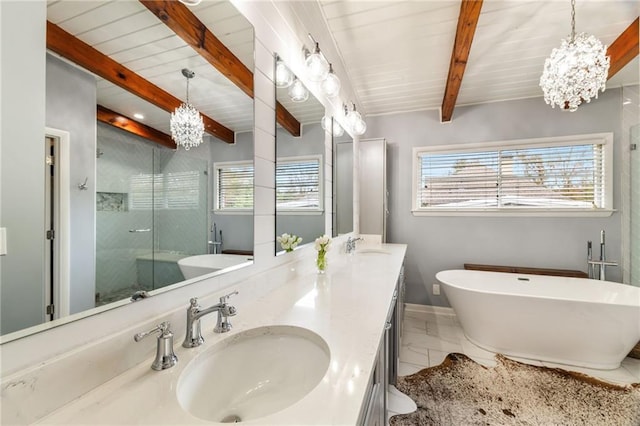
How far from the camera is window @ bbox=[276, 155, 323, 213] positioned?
5.09 feet

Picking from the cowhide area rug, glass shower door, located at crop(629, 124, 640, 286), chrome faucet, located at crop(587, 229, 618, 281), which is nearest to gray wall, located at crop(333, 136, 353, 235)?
the cowhide area rug

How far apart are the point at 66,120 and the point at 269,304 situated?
916 millimetres

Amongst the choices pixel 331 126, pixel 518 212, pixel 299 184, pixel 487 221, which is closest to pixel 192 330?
pixel 299 184

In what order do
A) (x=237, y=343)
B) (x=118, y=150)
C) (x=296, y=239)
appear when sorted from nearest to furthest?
1. (x=118, y=150)
2. (x=237, y=343)
3. (x=296, y=239)

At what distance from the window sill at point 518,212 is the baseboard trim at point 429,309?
1.14 m

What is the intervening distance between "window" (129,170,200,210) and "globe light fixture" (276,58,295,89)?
808mm

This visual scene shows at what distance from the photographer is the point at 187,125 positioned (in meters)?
0.96

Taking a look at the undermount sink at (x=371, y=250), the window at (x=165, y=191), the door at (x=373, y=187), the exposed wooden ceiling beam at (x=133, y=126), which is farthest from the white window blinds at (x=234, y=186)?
the door at (x=373, y=187)

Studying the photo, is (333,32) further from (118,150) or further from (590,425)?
(590,425)

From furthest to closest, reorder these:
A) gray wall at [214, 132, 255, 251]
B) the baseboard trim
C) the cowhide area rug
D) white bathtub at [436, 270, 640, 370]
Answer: the baseboard trim → white bathtub at [436, 270, 640, 370] → the cowhide area rug → gray wall at [214, 132, 255, 251]

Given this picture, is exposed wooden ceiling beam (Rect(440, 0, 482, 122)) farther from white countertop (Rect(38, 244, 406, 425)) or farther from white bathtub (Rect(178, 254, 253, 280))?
white bathtub (Rect(178, 254, 253, 280))

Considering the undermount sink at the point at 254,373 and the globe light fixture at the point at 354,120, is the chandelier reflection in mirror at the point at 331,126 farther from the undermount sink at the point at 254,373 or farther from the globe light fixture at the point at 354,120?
the undermount sink at the point at 254,373

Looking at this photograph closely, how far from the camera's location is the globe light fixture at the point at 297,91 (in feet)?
5.43

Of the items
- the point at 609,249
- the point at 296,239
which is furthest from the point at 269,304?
the point at 609,249
